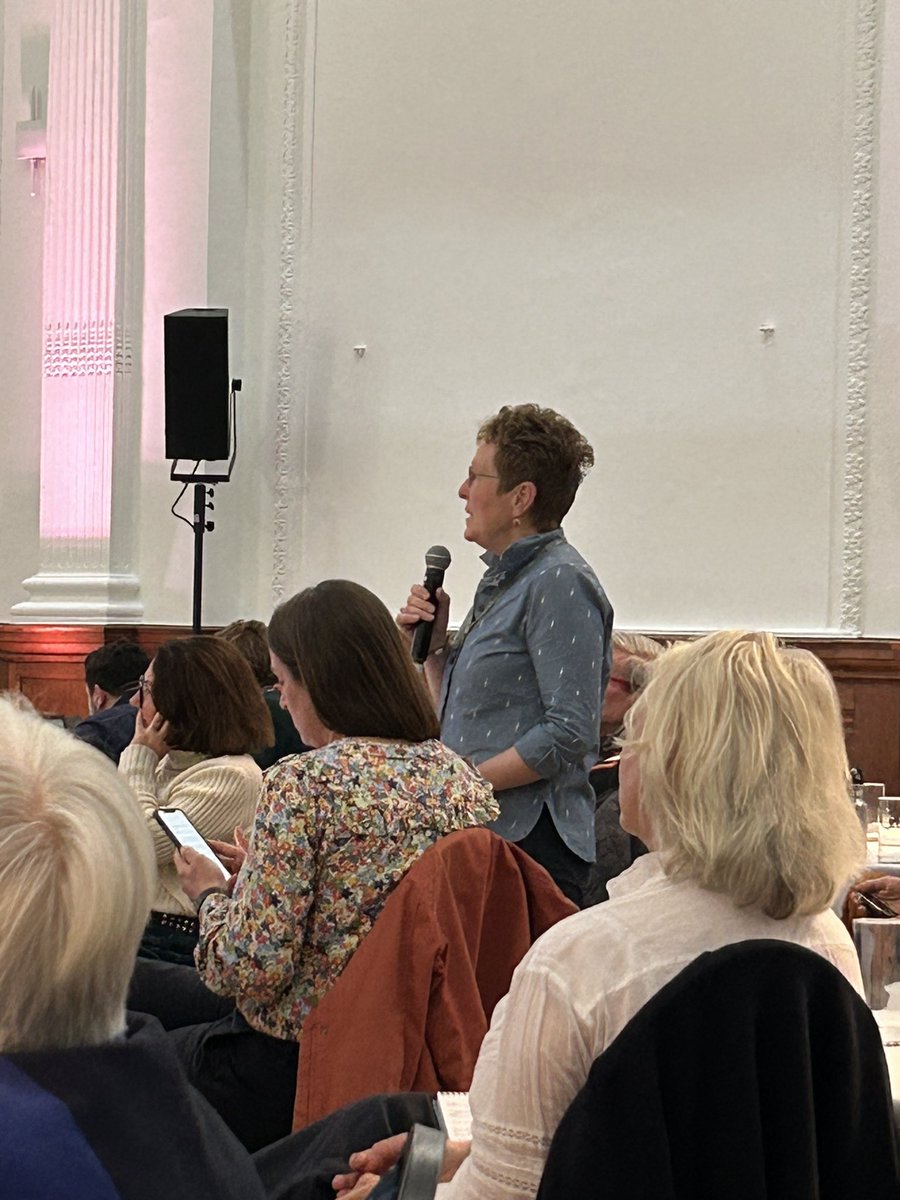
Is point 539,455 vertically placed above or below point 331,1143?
above

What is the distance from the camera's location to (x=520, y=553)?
10.00ft

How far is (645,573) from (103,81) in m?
3.15

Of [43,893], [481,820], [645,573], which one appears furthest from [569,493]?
[645,573]

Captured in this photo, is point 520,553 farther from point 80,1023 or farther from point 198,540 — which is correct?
point 198,540

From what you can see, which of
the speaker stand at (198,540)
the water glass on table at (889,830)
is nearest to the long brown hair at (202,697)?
the water glass on table at (889,830)

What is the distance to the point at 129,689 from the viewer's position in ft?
14.1

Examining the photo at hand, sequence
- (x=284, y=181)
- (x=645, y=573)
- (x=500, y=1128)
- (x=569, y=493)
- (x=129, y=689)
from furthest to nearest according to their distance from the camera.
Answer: (x=284, y=181)
(x=645, y=573)
(x=129, y=689)
(x=569, y=493)
(x=500, y=1128)

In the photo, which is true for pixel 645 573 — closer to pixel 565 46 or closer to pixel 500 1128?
pixel 565 46

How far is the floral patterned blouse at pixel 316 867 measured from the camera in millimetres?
2074

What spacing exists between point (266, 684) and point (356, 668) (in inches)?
79.3

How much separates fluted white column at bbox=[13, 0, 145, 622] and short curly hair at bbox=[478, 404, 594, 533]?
3850mm

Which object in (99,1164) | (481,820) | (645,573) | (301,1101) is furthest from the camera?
(645,573)

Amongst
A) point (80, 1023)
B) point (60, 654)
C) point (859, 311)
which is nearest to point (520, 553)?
point (80, 1023)

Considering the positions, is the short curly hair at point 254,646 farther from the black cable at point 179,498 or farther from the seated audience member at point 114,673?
the black cable at point 179,498
